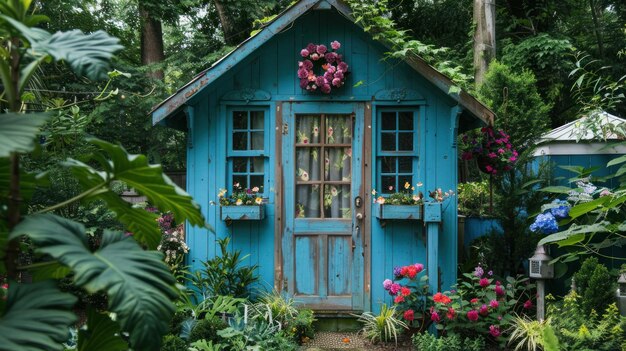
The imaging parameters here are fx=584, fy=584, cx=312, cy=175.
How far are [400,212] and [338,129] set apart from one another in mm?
1135

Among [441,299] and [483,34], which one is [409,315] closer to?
[441,299]

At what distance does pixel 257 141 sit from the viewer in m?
6.38

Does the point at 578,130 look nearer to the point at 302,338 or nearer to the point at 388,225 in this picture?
the point at 388,225

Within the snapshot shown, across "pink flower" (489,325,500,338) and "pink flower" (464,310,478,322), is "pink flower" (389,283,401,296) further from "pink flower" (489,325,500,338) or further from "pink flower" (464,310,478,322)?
"pink flower" (489,325,500,338)

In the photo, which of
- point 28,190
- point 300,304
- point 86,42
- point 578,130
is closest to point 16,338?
point 28,190

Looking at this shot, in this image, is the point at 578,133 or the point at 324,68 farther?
the point at 578,133

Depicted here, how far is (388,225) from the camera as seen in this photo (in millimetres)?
6230

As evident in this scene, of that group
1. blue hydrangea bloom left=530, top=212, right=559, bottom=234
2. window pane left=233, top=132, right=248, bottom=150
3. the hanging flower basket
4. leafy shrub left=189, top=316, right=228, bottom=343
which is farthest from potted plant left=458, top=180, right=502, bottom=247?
leafy shrub left=189, top=316, right=228, bottom=343

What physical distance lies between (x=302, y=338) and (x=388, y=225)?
148 centimetres

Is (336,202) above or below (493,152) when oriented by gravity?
below

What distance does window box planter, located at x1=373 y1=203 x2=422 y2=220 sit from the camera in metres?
5.93

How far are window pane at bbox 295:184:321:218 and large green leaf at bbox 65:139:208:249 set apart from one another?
4066 millimetres

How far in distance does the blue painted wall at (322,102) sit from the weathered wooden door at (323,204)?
0.46 ft

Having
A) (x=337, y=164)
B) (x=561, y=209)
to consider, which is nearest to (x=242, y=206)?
(x=337, y=164)
